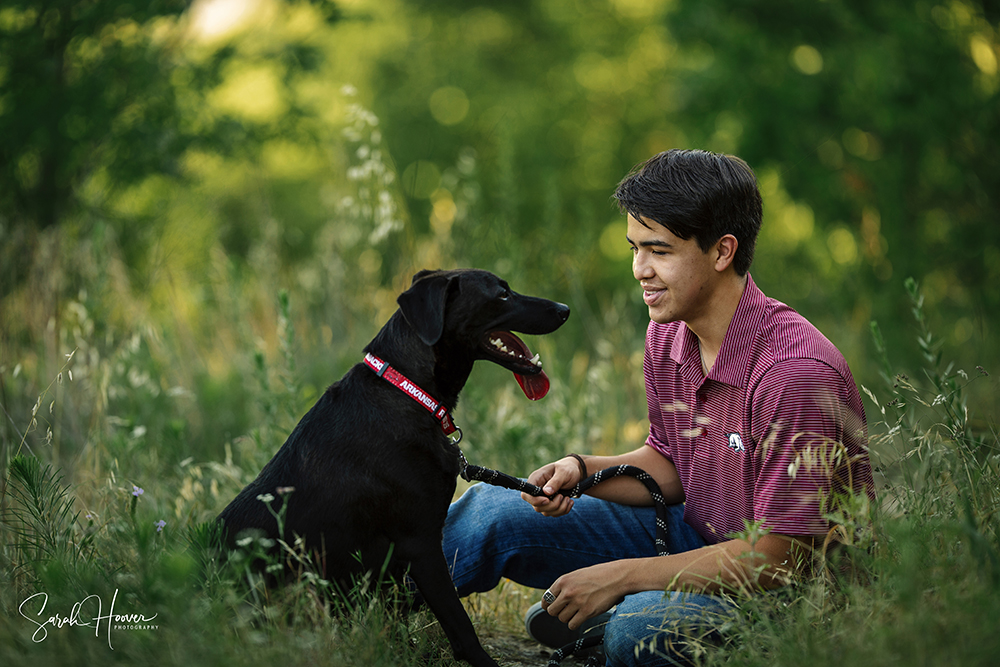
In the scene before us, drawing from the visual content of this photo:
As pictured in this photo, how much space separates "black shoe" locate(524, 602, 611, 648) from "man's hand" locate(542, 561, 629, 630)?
0.95 ft

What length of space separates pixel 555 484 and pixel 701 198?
1073mm

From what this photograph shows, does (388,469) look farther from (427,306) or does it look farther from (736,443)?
(736,443)

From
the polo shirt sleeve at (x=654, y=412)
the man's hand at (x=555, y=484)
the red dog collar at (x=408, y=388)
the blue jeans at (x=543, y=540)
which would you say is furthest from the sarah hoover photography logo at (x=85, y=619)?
the polo shirt sleeve at (x=654, y=412)

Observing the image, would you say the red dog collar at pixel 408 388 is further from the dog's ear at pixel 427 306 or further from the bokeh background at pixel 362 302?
the bokeh background at pixel 362 302

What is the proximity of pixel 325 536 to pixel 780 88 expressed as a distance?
6844mm

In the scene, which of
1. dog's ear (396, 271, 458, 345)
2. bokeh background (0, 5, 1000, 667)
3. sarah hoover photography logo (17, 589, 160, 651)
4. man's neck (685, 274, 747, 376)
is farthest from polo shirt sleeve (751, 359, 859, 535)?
sarah hoover photography logo (17, 589, 160, 651)

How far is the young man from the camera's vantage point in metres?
2.25

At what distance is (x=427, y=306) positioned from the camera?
2596 millimetres

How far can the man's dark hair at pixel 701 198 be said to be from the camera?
8.18ft

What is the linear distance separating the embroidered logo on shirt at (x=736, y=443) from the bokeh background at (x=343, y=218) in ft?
2.44

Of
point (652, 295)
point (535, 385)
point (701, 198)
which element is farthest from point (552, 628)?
point (701, 198)

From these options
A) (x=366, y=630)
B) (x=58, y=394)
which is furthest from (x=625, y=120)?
(x=366, y=630)

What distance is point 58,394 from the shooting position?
154 inches

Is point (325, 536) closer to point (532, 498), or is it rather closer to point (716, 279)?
point (532, 498)
